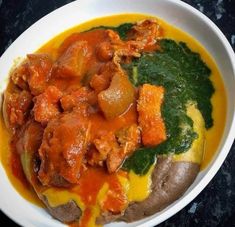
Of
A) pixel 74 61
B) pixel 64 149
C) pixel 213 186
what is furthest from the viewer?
pixel 74 61

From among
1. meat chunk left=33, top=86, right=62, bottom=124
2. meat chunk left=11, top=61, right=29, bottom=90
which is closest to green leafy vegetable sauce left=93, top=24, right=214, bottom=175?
meat chunk left=33, top=86, right=62, bottom=124

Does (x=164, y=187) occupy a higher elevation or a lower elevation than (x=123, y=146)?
lower

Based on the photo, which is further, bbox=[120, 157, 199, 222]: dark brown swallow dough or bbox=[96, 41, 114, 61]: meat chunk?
bbox=[96, 41, 114, 61]: meat chunk

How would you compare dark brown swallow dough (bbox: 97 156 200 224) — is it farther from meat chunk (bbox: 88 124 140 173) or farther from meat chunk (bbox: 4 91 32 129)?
meat chunk (bbox: 4 91 32 129)

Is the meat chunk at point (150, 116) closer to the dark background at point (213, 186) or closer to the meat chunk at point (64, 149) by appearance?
the meat chunk at point (64, 149)

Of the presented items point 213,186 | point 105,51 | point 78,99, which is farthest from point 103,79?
point 213,186

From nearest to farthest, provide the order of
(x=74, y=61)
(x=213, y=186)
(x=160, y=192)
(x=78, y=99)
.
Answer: (x=160, y=192)
(x=78, y=99)
(x=213, y=186)
(x=74, y=61)

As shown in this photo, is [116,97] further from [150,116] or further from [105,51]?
[105,51]

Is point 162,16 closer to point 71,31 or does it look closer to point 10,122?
point 71,31
